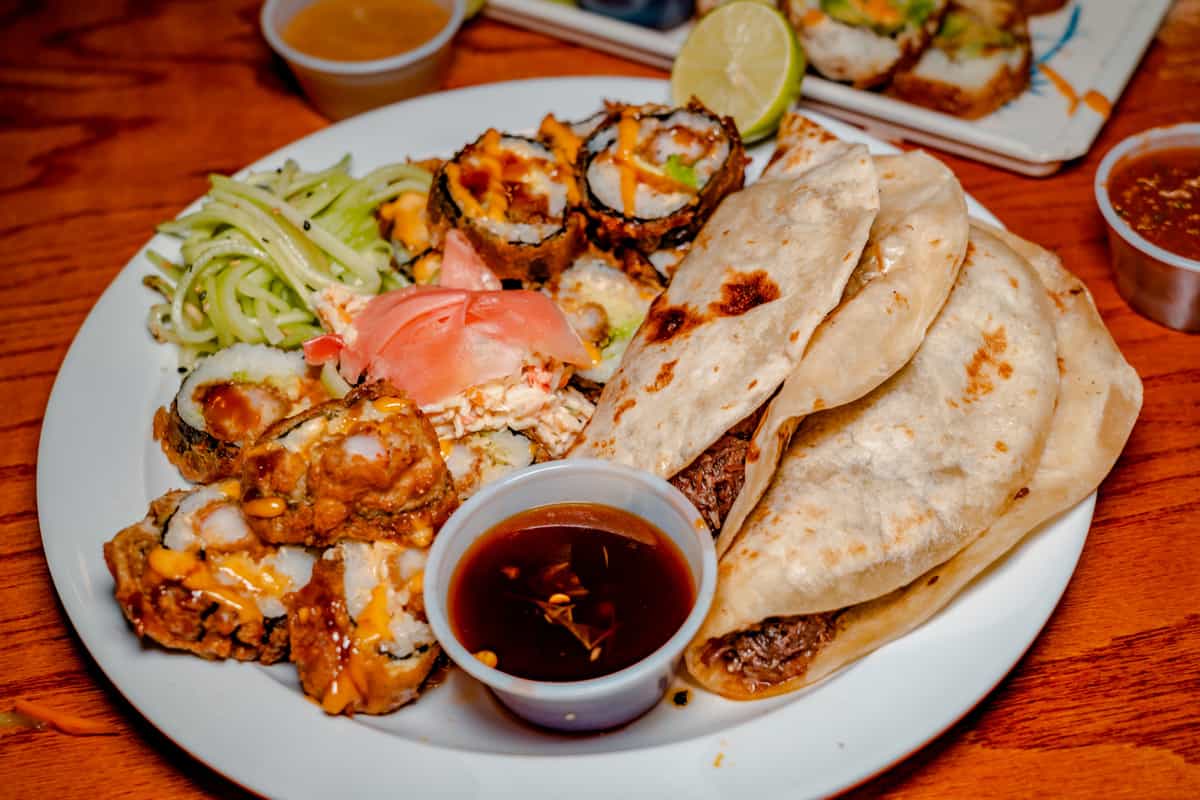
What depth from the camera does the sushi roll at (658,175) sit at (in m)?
3.41

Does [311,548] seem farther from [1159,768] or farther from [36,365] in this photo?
[1159,768]

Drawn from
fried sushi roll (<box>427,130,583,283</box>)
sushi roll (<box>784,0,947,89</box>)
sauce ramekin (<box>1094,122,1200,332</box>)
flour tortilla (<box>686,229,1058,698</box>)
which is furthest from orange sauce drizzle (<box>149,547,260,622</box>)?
sushi roll (<box>784,0,947,89</box>)

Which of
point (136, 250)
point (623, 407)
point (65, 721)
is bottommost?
point (65, 721)

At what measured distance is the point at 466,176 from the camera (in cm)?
347

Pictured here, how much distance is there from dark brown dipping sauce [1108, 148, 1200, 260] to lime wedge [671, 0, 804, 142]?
3.95ft

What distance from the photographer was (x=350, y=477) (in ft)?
7.97

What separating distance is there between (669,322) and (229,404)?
4.25 feet

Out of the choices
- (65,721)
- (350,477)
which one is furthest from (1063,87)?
(65,721)

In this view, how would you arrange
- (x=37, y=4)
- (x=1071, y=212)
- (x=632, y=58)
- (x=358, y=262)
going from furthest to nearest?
(x=37, y=4) < (x=632, y=58) < (x=1071, y=212) < (x=358, y=262)

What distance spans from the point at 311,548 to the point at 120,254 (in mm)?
2195

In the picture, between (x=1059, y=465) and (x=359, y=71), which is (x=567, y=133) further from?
(x=1059, y=465)

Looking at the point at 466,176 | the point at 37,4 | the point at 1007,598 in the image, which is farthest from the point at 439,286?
the point at 37,4

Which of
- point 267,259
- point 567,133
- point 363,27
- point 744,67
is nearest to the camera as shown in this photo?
point 267,259

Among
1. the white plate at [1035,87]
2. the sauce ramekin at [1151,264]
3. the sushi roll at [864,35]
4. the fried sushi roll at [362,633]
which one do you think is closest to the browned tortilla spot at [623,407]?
the fried sushi roll at [362,633]
